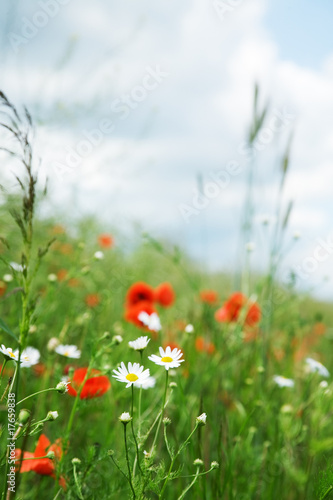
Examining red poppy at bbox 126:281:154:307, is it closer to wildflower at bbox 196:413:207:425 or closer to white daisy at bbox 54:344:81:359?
white daisy at bbox 54:344:81:359

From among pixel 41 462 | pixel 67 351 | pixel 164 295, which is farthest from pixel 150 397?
pixel 164 295

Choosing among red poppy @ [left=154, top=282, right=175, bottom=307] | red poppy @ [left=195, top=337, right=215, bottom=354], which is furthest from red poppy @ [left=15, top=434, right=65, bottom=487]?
red poppy @ [left=154, top=282, right=175, bottom=307]

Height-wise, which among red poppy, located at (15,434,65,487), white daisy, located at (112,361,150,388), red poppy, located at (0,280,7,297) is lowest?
red poppy, located at (0,280,7,297)

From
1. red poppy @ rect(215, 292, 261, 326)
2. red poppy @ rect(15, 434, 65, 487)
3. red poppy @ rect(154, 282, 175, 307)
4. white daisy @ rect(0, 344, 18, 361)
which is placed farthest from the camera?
red poppy @ rect(154, 282, 175, 307)

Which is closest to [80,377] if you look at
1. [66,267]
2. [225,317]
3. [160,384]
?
[160,384]

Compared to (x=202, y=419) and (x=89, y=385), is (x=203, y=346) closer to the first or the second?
(x=89, y=385)

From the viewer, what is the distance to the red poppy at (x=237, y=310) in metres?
1.62

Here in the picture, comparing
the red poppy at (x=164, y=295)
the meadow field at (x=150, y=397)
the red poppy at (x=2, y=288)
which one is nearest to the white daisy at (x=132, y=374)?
the meadow field at (x=150, y=397)

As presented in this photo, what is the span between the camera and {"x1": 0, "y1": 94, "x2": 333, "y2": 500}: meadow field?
64 centimetres

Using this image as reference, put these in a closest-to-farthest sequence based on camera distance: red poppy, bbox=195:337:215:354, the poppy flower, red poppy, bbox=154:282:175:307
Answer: the poppy flower → red poppy, bbox=195:337:215:354 → red poppy, bbox=154:282:175:307

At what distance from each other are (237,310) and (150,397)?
54 cm

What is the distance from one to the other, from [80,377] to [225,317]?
2.92ft

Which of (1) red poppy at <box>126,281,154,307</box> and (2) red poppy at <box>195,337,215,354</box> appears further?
(1) red poppy at <box>126,281,154,307</box>

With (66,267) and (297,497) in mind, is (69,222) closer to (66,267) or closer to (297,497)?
(66,267)
